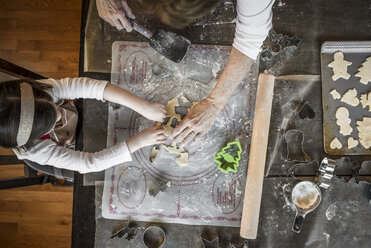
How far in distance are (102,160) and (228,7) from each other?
974 millimetres

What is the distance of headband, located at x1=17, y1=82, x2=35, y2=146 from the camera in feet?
3.16

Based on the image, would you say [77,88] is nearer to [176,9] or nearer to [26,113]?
[26,113]

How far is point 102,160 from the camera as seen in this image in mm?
1212

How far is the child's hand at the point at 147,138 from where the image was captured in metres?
1.21

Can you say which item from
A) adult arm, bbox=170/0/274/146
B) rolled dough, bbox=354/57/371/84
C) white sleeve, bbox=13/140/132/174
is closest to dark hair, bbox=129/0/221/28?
adult arm, bbox=170/0/274/146

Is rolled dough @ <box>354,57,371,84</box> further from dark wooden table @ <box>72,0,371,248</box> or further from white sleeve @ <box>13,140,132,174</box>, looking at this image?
white sleeve @ <box>13,140,132,174</box>

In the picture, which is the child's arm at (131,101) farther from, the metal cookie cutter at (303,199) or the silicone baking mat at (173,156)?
the metal cookie cutter at (303,199)

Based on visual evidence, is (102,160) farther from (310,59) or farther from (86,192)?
(310,59)

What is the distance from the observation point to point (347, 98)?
4.25ft

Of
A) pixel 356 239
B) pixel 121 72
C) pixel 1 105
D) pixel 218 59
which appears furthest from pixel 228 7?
pixel 356 239

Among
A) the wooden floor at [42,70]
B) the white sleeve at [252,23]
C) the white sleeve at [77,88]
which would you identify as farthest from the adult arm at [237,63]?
the wooden floor at [42,70]

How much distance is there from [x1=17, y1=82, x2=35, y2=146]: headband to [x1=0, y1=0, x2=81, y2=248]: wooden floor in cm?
97

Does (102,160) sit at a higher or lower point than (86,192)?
higher

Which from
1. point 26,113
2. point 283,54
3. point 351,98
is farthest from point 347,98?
point 26,113
